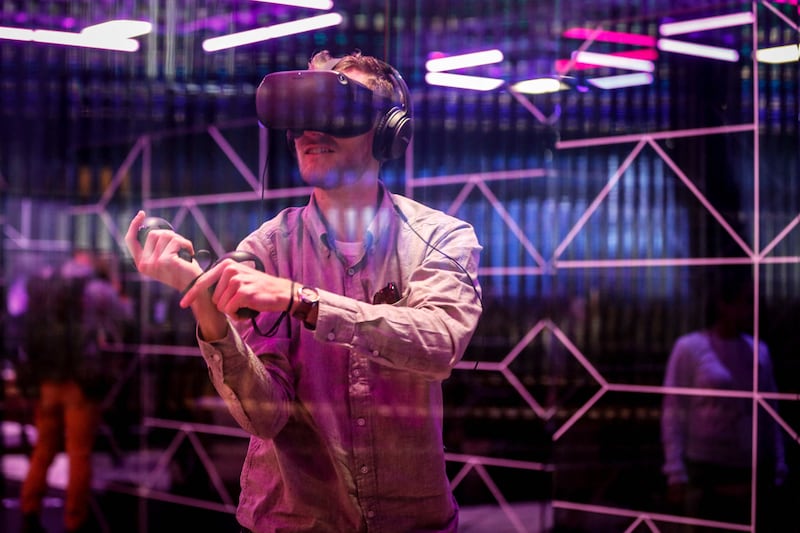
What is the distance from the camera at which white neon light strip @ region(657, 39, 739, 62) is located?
2.47 m

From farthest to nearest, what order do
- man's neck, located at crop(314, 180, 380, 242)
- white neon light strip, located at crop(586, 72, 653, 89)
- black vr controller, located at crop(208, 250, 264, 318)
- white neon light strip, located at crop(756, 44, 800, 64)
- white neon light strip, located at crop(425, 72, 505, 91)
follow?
white neon light strip, located at crop(586, 72, 653, 89), white neon light strip, located at crop(756, 44, 800, 64), white neon light strip, located at crop(425, 72, 505, 91), man's neck, located at crop(314, 180, 380, 242), black vr controller, located at crop(208, 250, 264, 318)

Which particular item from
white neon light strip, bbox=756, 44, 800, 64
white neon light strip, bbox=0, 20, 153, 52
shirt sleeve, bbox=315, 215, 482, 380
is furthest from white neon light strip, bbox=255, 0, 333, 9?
white neon light strip, bbox=756, 44, 800, 64

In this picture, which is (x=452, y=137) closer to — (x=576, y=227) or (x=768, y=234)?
(x=576, y=227)

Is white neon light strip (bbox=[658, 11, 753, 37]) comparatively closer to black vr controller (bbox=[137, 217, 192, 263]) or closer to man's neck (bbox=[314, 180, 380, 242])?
man's neck (bbox=[314, 180, 380, 242])

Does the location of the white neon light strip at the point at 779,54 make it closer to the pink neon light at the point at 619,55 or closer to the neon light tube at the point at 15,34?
the pink neon light at the point at 619,55

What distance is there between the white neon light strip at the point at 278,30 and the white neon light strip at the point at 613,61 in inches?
42.2

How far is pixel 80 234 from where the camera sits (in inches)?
102

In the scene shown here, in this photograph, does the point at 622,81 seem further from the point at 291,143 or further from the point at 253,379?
the point at 253,379

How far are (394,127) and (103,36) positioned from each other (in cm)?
94

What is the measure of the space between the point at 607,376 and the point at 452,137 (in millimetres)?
1013

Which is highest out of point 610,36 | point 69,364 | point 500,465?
point 610,36

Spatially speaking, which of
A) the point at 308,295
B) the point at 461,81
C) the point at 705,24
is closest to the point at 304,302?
the point at 308,295

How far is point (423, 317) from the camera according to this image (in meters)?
1.32

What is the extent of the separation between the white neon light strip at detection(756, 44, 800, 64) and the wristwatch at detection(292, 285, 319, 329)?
1.79 meters
